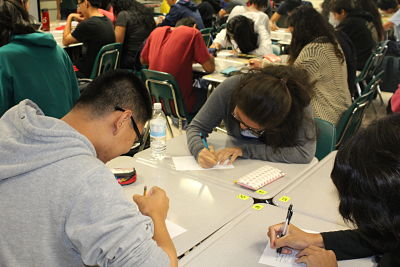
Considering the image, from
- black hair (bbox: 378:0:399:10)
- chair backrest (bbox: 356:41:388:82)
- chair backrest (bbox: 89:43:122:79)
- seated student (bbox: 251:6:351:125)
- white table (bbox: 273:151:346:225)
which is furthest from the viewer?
black hair (bbox: 378:0:399:10)

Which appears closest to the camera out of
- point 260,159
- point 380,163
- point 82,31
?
point 380,163

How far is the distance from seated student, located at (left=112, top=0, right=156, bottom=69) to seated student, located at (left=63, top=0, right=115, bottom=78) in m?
0.18

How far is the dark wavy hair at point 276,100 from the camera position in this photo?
6.36ft

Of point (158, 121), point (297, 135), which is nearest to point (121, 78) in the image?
point (297, 135)

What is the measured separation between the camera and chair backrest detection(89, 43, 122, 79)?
13.6 ft

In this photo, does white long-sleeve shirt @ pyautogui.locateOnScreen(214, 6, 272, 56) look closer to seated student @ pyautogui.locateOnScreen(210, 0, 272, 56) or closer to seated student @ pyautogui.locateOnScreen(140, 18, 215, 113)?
seated student @ pyautogui.locateOnScreen(210, 0, 272, 56)

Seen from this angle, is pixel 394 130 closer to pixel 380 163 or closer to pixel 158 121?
pixel 380 163

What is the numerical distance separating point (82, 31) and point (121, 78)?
3.27 m

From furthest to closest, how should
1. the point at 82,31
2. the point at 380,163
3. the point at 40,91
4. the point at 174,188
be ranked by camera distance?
1. the point at 82,31
2. the point at 40,91
3. the point at 174,188
4. the point at 380,163

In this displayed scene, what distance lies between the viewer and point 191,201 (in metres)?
1.74

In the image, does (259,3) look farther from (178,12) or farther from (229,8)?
(229,8)

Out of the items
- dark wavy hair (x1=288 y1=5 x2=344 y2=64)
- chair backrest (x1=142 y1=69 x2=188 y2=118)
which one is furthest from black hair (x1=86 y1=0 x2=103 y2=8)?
dark wavy hair (x1=288 y1=5 x2=344 y2=64)

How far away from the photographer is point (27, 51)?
2305mm

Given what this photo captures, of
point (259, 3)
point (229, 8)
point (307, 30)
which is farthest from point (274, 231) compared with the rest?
point (229, 8)
